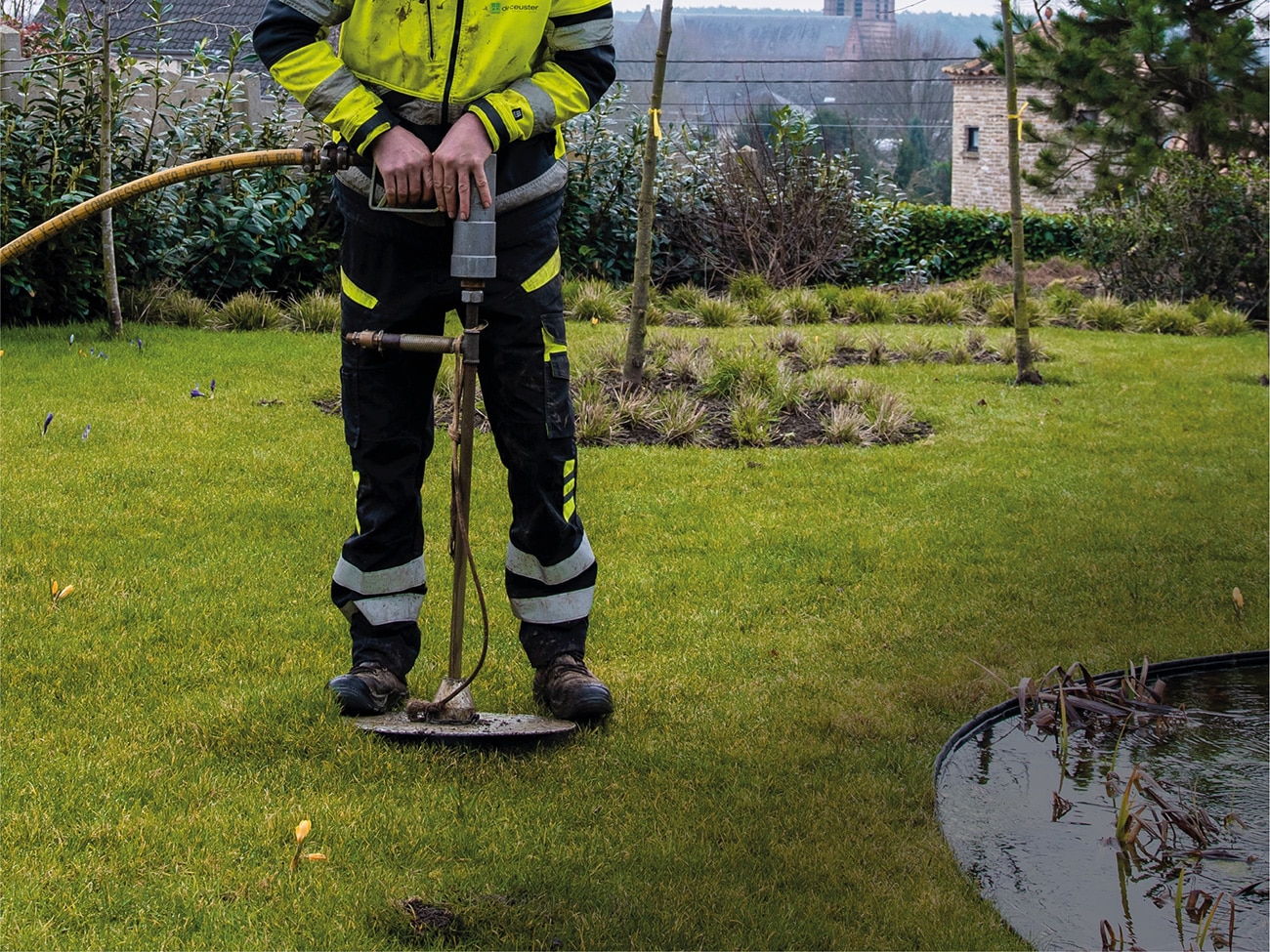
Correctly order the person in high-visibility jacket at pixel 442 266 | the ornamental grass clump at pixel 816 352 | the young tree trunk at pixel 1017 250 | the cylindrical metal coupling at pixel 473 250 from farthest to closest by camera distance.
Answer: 1. the ornamental grass clump at pixel 816 352
2. the young tree trunk at pixel 1017 250
3. the person in high-visibility jacket at pixel 442 266
4. the cylindrical metal coupling at pixel 473 250

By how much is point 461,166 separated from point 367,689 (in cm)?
128

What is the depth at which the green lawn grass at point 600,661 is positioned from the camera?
2.43 m

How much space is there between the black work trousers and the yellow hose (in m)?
0.40

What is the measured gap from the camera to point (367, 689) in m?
3.18

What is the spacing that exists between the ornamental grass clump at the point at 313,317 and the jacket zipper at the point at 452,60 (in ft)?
22.6

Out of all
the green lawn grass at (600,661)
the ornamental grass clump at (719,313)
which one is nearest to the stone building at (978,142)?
the ornamental grass clump at (719,313)

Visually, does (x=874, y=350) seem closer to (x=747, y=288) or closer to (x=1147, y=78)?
(x=747, y=288)

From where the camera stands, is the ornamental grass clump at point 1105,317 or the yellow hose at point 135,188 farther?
the ornamental grass clump at point 1105,317

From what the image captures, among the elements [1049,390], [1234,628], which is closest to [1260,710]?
→ [1234,628]

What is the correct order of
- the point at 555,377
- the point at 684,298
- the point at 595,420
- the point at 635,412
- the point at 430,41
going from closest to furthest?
the point at 430,41, the point at 555,377, the point at 595,420, the point at 635,412, the point at 684,298

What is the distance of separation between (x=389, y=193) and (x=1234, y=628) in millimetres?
2913

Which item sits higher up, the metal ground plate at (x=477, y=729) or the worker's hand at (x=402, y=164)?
the worker's hand at (x=402, y=164)

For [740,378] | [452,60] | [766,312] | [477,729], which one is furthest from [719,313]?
[477,729]

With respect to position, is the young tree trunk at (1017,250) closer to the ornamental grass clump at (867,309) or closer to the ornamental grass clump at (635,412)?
the ornamental grass clump at (635,412)
